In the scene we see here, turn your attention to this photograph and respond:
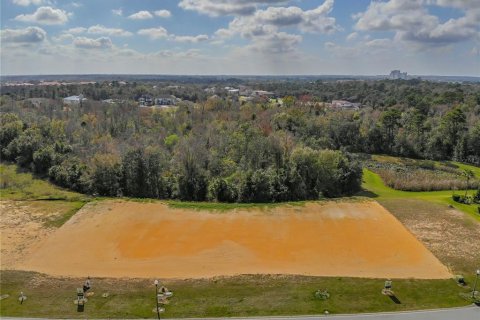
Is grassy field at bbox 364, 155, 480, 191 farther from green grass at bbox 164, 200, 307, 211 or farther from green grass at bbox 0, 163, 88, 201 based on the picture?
green grass at bbox 0, 163, 88, 201

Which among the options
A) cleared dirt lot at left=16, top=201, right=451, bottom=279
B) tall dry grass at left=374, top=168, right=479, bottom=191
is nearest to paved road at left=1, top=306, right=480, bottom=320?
cleared dirt lot at left=16, top=201, right=451, bottom=279

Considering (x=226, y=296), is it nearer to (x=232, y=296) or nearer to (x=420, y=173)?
(x=232, y=296)

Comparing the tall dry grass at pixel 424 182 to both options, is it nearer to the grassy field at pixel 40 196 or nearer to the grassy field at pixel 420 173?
the grassy field at pixel 420 173

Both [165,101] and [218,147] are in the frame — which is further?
[165,101]

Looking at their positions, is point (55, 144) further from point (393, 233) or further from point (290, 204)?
point (393, 233)

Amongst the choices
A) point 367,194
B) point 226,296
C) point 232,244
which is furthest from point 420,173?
point 226,296
